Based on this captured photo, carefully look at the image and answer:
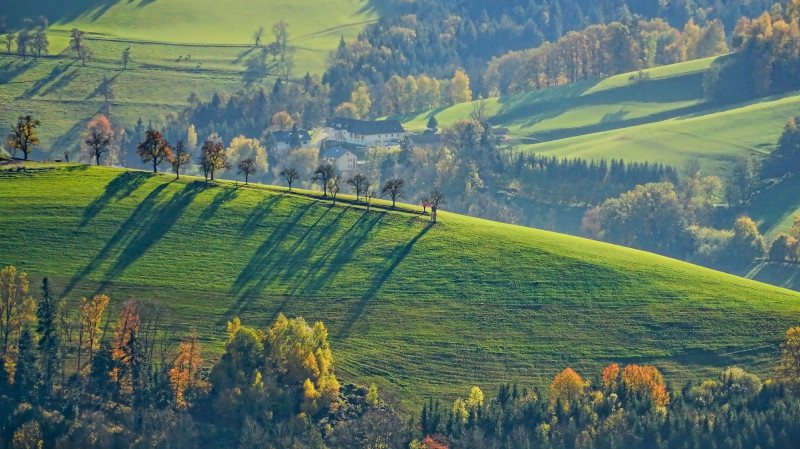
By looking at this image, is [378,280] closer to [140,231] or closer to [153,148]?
[140,231]

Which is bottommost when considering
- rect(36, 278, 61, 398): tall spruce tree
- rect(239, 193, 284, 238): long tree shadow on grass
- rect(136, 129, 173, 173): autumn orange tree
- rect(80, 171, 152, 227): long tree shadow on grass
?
rect(36, 278, 61, 398): tall spruce tree

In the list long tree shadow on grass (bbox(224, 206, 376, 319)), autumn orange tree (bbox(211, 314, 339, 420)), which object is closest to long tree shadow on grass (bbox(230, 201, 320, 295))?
long tree shadow on grass (bbox(224, 206, 376, 319))

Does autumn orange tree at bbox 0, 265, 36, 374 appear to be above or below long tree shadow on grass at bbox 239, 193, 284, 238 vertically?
below

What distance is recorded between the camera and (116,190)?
443 feet

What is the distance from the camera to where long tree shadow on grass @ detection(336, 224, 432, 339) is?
376ft

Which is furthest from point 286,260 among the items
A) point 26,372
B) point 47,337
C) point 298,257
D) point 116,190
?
point 26,372

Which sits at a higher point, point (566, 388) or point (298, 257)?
point (298, 257)

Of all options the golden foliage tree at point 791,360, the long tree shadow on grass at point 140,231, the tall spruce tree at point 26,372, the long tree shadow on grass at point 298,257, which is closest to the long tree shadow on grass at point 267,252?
the long tree shadow on grass at point 298,257

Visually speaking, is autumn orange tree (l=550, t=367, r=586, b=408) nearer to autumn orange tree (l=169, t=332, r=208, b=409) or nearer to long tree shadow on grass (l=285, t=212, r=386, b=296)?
long tree shadow on grass (l=285, t=212, r=386, b=296)

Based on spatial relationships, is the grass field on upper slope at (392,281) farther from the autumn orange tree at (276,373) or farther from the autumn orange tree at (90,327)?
the autumn orange tree at (90,327)

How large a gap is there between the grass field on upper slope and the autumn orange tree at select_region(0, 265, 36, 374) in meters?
7.68

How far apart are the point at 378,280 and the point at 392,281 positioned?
1.61 meters

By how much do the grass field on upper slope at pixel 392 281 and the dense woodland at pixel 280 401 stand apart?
4.11 m

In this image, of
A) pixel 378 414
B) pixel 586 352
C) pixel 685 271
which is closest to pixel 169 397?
pixel 378 414
